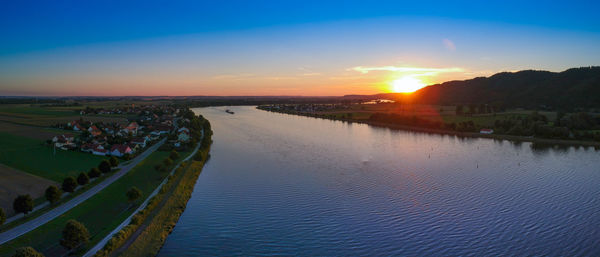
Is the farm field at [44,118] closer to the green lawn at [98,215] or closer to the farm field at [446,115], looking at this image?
the green lawn at [98,215]

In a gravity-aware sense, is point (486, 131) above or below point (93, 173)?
above

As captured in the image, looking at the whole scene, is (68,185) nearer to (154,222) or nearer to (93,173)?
(93,173)

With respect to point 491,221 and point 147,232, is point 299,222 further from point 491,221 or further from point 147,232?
point 491,221

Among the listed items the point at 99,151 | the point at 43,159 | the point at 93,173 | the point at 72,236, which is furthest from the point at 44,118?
the point at 72,236

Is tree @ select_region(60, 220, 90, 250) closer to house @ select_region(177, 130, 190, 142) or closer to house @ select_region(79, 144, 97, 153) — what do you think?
house @ select_region(79, 144, 97, 153)

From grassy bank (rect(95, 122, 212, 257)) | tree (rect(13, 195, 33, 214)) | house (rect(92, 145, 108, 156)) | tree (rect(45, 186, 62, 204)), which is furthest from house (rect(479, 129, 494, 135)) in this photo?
tree (rect(13, 195, 33, 214))
